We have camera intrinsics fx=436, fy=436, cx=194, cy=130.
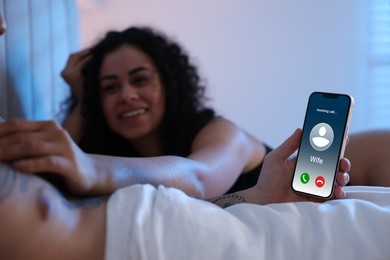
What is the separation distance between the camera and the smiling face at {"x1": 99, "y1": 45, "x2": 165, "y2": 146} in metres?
1.25

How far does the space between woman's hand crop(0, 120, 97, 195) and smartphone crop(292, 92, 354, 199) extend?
1.10 feet

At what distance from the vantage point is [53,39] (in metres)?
1.26

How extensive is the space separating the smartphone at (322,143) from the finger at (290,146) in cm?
2

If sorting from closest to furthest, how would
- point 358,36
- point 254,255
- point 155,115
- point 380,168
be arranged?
point 254,255
point 380,168
point 155,115
point 358,36

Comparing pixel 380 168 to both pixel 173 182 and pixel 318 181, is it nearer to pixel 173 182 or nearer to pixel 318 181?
pixel 318 181

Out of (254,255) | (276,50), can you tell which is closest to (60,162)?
(254,255)

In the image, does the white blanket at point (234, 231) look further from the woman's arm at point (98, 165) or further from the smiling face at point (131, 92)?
the smiling face at point (131, 92)

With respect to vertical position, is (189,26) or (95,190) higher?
(189,26)

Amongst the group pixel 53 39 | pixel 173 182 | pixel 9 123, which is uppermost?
pixel 53 39

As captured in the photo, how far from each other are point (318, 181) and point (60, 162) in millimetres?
372

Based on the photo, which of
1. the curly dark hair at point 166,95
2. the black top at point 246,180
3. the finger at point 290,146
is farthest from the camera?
the curly dark hair at point 166,95

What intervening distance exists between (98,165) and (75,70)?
34.0 inches

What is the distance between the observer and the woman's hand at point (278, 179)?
0.70m

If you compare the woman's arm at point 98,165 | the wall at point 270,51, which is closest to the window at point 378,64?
the wall at point 270,51
